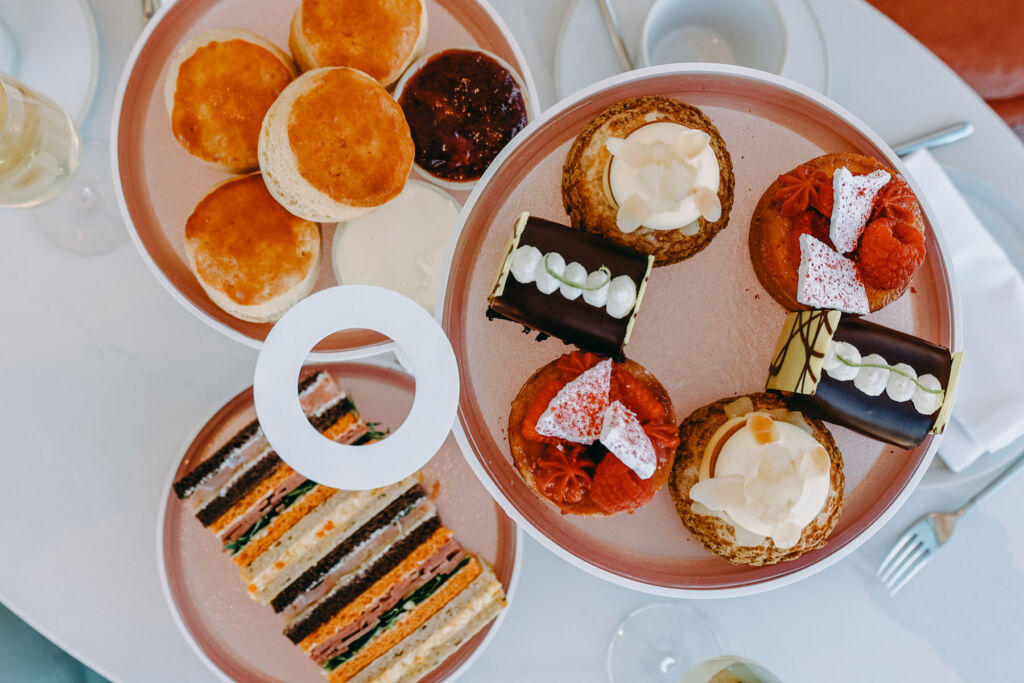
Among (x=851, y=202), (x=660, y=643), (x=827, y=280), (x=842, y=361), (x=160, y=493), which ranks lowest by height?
(x=660, y=643)

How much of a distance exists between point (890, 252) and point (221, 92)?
1.10 meters

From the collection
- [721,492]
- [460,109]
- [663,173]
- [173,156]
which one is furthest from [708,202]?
[173,156]

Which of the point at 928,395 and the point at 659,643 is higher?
the point at 928,395

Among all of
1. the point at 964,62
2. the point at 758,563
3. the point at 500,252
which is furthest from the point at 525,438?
the point at 964,62

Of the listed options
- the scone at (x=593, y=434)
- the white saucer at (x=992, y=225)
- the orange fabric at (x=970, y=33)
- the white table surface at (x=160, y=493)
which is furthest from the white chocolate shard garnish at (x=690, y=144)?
the orange fabric at (x=970, y=33)

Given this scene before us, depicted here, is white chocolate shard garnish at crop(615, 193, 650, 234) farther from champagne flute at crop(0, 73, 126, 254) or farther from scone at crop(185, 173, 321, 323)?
champagne flute at crop(0, 73, 126, 254)

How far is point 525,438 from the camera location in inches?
37.5

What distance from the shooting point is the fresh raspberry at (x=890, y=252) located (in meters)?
0.90

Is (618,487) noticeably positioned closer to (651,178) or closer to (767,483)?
(767,483)

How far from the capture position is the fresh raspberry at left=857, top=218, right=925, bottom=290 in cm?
90

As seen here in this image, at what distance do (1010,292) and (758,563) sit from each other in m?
0.88

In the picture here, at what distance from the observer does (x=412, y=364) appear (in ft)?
2.61

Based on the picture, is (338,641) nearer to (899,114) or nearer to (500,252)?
(500,252)

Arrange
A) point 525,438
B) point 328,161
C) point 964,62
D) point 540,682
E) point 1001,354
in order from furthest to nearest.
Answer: point 964,62 < point 540,682 < point 1001,354 < point 328,161 < point 525,438
